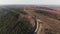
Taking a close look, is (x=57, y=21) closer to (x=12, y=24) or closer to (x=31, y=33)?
(x=31, y=33)

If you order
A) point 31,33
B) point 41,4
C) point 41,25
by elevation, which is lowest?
point 31,33

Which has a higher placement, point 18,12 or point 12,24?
point 18,12

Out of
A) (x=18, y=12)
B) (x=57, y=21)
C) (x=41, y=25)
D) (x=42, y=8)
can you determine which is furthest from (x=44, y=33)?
Result: (x=18, y=12)

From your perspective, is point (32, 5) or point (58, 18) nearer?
point (58, 18)

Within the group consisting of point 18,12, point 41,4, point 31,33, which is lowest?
point 31,33

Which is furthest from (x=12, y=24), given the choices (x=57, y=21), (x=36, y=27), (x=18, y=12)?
(x=57, y=21)

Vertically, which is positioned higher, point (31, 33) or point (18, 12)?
point (18, 12)

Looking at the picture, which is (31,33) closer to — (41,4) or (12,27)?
(12,27)

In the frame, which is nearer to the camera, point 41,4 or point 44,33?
point 44,33
